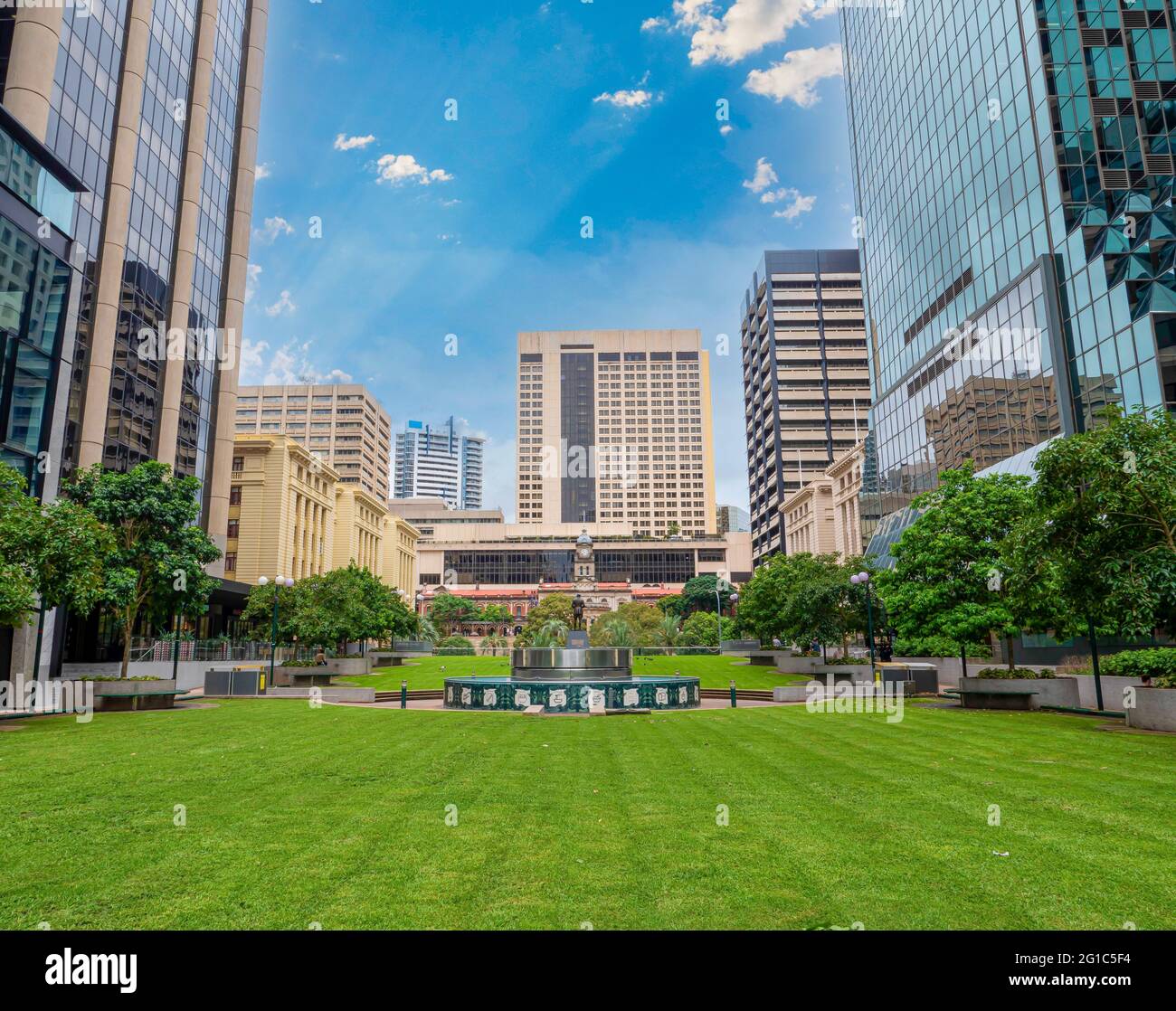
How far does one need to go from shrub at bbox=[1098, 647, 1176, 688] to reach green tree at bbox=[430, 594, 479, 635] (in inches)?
3647

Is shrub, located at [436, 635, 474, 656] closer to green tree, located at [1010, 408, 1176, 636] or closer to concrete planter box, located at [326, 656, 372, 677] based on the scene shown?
concrete planter box, located at [326, 656, 372, 677]

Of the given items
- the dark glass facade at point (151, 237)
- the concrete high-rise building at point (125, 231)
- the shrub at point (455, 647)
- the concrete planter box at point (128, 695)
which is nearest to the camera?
the concrete planter box at point (128, 695)

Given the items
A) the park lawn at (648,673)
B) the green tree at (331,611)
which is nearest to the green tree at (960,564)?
the park lawn at (648,673)

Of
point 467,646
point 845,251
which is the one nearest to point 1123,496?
point 467,646

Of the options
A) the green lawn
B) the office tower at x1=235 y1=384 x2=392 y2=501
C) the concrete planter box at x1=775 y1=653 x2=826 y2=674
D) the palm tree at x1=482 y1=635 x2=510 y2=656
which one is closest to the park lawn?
the concrete planter box at x1=775 y1=653 x2=826 y2=674

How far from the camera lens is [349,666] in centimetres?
4947

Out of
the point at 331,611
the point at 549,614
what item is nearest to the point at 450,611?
the point at 549,614

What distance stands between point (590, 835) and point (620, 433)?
612ft

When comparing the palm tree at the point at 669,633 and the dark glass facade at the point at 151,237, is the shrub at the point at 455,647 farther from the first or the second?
the dark glass facade at the point at 151,237

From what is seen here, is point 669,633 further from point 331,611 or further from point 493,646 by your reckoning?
point 331,611

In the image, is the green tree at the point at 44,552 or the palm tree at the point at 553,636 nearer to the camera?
the green tree at the point at 44,552

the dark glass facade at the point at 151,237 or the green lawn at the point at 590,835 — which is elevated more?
the dark glass facade at the point at 151,237

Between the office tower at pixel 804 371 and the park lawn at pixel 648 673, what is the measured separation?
2554 inches

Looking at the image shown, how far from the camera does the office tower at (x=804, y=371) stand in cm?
12075
